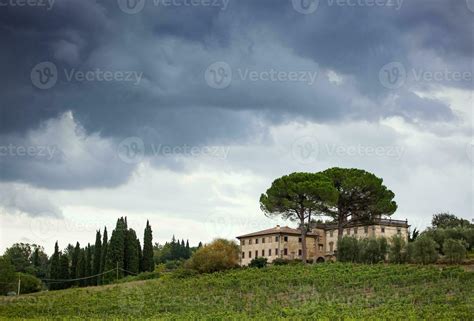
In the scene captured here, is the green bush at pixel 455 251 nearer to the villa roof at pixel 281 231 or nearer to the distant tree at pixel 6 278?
the villa roof at pixel 281 231

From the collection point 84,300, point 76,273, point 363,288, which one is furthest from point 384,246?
point 76,273

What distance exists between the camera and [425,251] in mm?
49375

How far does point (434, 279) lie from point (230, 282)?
16.4 metres

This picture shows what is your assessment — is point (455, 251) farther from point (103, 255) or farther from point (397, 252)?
point (103, 255)

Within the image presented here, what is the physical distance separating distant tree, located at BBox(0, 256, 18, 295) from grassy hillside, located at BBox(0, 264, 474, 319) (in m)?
15.8

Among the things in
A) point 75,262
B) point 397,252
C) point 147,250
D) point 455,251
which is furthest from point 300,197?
point 75,262

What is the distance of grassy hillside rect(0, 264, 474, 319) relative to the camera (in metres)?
32.4

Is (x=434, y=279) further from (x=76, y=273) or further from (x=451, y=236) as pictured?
(x=76, y=273)

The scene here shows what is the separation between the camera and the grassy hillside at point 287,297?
32375mm

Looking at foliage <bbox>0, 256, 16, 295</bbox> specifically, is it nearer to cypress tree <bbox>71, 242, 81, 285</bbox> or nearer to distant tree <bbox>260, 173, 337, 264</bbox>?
cypress tree <bbox>71, 242, 81, 285</bbox>

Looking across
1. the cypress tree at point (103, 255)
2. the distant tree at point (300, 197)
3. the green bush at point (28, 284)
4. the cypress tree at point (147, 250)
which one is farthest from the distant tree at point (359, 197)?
the green bush at point (28, 284)

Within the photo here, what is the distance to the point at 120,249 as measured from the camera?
226 ft

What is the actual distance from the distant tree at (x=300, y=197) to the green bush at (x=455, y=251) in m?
14.6

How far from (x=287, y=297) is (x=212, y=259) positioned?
21.1 metres
